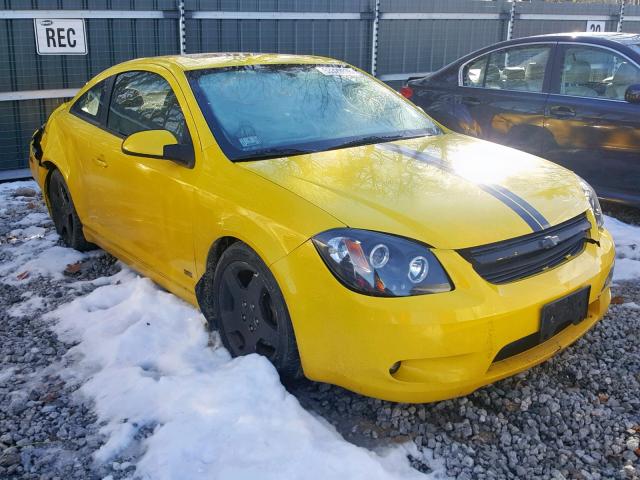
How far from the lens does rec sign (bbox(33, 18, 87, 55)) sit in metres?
7.36

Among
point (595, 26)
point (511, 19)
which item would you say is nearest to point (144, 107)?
point (511, 19)

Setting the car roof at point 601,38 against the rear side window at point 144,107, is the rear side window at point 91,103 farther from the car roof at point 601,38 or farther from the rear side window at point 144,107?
the car roof at point 601,38

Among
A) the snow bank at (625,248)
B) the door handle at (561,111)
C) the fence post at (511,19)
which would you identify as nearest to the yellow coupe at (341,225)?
the snow bank at (625,248)

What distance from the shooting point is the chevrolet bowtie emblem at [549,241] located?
120 inches

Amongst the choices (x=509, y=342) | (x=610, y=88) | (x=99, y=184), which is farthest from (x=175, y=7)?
(x=509, y=342)

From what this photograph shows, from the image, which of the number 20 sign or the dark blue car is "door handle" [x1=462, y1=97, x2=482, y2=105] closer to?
the dark blue car

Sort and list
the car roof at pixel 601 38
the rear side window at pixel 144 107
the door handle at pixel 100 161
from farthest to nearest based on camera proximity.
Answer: the car roof at pixel 601 38
the door handle at pixel 100 161
the rear side window at pixel 144 107

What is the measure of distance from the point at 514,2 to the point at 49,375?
9832mm

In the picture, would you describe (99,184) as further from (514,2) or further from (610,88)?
(514,2)

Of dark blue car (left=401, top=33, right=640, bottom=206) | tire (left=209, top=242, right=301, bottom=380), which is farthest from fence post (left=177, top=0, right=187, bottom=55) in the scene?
tire (left=209, top=242, right=301, bottom=380)

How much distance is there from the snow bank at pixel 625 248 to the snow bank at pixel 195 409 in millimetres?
2599

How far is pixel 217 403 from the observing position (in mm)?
2986

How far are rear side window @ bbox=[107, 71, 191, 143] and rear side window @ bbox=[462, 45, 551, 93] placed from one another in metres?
3.42

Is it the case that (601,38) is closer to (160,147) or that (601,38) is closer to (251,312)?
(160,147)
